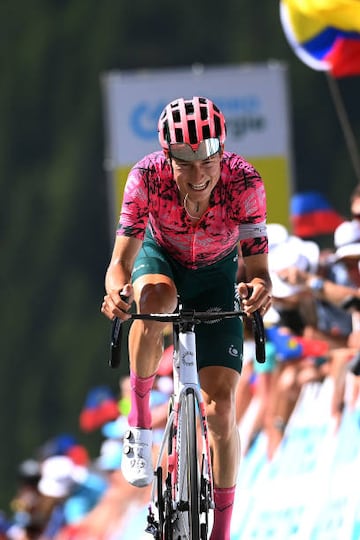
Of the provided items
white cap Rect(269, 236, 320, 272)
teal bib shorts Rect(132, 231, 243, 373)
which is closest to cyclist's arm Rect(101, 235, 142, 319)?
teal bib shorts Rect(132, 231, 243, 373)

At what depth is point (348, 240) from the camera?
9.48 metres

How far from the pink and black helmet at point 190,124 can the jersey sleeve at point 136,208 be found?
0.79 feet

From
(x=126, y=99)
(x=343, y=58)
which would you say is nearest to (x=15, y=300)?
(x=126, y=99)

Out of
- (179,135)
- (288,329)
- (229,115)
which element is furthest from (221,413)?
(229,115)

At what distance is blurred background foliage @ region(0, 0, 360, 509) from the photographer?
2278cm

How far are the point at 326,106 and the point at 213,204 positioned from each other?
16146mm

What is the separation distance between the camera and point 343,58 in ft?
33.4

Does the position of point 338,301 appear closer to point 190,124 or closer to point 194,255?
point 194,255

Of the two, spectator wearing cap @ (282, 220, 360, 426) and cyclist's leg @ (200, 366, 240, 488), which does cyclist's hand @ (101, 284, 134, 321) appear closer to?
cyclist's leg @ (200, 366, 240, 488)

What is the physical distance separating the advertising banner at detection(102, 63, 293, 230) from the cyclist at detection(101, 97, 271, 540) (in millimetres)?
4941

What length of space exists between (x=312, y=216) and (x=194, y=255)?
16.6 ft

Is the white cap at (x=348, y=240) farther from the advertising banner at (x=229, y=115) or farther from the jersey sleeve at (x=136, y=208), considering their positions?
the jersey sleeve at (x=136, y=208)

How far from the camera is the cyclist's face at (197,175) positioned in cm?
666

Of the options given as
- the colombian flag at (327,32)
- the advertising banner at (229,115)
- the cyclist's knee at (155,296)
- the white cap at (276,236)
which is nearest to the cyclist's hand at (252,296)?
the cyclist's knee at (155,296)
